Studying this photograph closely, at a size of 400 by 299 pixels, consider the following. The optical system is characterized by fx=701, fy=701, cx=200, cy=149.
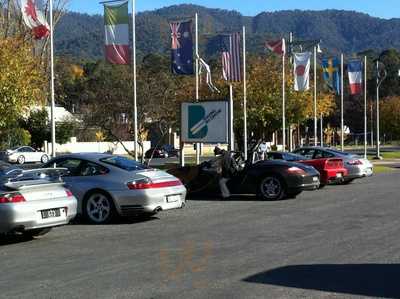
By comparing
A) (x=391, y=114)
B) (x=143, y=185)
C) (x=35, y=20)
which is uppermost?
(x=35, y=20)

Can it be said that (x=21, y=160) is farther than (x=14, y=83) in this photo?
Yes

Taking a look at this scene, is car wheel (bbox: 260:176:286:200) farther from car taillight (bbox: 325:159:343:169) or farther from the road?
car taillight (bbox: 325:159:343:169)

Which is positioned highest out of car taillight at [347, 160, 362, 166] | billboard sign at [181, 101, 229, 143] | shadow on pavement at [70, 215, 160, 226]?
billboard sign at [181, 101, 229, 143]

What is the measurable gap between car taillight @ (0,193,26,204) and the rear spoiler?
0.33 m

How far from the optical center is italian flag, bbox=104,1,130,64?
22.8m

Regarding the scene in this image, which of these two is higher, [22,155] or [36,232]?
[22,155]

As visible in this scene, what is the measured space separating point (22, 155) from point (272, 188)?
33.9 m

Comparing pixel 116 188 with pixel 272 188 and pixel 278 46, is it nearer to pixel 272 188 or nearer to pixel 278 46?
pixel 272 188

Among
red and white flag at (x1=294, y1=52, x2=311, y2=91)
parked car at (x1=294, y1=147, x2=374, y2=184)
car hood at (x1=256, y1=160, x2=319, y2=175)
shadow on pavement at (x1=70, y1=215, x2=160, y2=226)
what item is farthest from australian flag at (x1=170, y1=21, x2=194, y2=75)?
shadow on pavement at (x1=70, y1=215, x2=160, y2=226)

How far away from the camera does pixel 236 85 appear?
A: 36.0 meters

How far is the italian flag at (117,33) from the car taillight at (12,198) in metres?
12.5

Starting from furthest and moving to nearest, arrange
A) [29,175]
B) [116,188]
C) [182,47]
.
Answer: [182,47]
[116,188]
[29,175]

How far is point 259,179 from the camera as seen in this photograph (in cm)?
1872

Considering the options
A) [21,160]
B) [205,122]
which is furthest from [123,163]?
[21,160]
